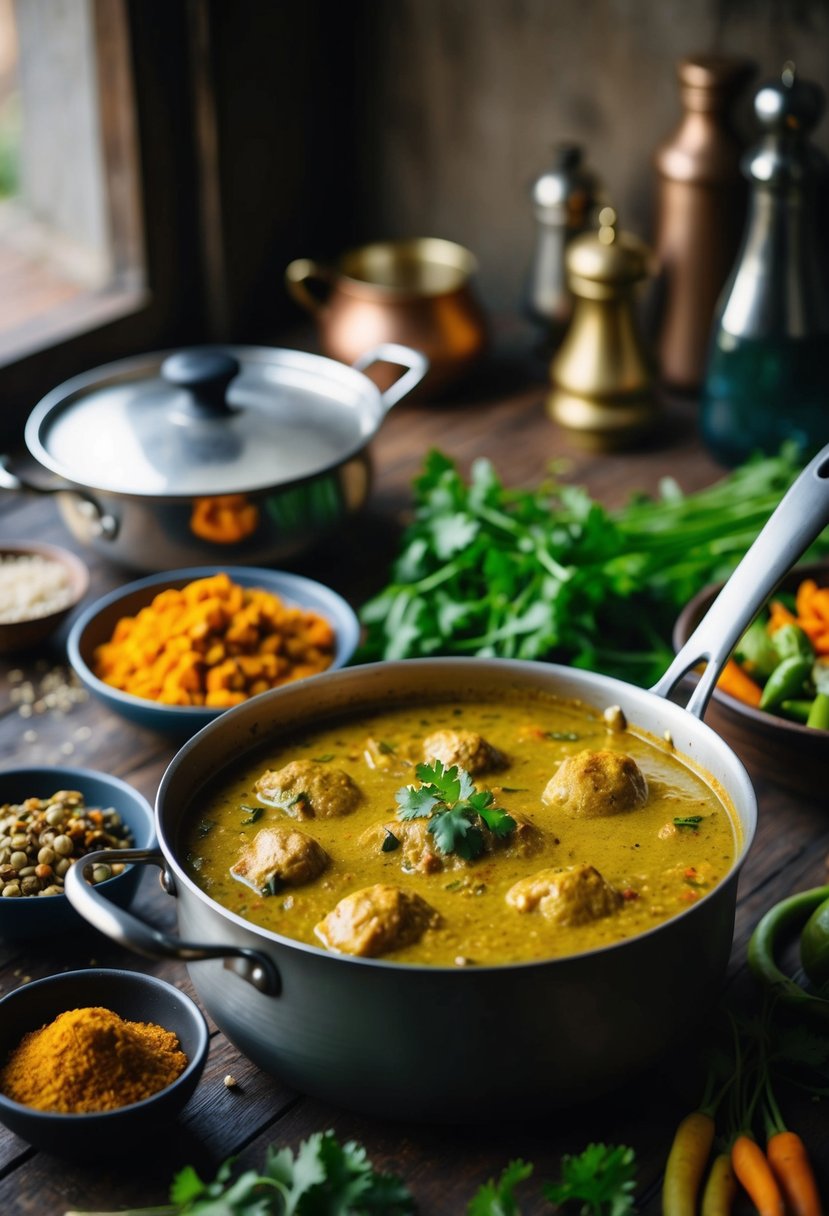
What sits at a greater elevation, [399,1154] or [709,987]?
[709,987]

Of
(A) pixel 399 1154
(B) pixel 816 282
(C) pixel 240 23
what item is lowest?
(A) pixel 399 1154

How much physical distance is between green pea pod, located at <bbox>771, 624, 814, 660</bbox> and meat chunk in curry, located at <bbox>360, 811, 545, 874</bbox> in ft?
2.43

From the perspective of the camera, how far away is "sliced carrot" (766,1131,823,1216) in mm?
1553

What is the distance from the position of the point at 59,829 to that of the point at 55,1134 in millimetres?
567

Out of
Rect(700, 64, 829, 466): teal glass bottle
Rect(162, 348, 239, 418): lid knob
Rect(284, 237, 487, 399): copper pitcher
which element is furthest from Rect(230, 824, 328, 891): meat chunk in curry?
Rect(284, 237, 487, 399): copper pitcher

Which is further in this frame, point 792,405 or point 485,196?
point 485,196

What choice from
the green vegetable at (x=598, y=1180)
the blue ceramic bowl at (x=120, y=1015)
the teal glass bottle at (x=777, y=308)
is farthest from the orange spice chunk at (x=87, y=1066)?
the teal glass bottle at (x=777, y=308)

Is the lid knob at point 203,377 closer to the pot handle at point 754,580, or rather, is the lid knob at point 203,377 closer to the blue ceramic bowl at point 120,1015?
the pot handle at point 754,580

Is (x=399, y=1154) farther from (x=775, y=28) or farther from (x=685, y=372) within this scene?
(x=775, y=28)

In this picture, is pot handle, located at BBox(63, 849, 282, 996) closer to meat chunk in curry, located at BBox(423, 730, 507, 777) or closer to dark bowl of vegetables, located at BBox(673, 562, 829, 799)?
meat chunk in curry, located at BBox(423, 730, 507, 777)

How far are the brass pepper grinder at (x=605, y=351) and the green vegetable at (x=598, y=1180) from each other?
2226mm

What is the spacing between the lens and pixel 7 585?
2.76m

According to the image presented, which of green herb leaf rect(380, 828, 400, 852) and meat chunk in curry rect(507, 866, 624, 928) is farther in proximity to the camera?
green herb leaf rect(380, 828, 400, 852)

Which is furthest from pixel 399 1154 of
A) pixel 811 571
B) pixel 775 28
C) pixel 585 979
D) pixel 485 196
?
pixel 485 196
